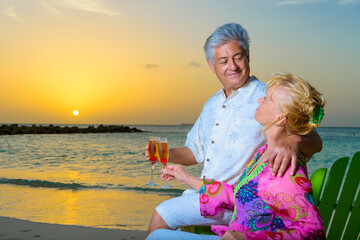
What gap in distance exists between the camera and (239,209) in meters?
2.04

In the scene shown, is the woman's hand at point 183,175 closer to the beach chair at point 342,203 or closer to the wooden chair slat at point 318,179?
the wooden chair slat at point 318,179

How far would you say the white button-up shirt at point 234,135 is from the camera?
108 inches

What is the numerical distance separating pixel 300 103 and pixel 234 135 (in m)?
0.92

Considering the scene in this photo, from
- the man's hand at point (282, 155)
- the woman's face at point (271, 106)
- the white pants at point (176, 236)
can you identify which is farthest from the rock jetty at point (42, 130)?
the man's hand at point (282, 155)

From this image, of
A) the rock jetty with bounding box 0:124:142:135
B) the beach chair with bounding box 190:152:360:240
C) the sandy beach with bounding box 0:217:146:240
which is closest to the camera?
the beach chair with bounding box 190:152:360:240

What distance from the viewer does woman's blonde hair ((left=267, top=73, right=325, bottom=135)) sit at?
1.90 meters

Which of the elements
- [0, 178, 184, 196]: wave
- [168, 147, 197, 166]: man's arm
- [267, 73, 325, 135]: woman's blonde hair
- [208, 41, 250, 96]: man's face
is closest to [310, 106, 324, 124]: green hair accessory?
[267, 73, 325, 135]: woman's blonde hair

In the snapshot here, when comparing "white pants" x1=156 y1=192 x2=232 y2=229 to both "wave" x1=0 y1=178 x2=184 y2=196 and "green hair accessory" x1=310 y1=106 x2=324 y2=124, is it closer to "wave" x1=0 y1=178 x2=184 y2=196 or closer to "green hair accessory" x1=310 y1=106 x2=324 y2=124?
"green hair accessory" x1=310 y1=106 x2=324 y2=124

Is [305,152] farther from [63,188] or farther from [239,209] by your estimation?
[63,188]

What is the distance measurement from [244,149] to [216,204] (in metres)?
0.44

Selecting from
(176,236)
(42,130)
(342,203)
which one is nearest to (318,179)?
(342,203)

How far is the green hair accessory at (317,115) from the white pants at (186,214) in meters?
0.89

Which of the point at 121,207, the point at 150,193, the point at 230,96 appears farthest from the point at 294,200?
the point at 150,193

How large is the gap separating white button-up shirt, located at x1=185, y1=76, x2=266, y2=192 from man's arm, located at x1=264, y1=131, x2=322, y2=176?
588mm
